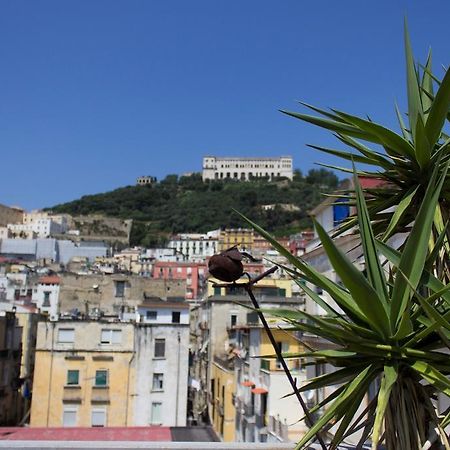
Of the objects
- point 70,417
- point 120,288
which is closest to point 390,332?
point 70,417

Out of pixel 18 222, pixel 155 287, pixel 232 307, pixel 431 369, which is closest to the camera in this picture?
pixel 431 369

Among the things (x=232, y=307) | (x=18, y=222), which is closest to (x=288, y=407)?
(x=232, y=307)

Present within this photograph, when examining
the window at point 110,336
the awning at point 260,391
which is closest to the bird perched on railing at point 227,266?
the awning at point 260,391

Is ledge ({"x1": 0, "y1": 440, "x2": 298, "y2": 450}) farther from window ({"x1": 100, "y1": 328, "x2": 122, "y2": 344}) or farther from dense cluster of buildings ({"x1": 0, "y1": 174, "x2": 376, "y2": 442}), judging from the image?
window ({"x1": 100, "y1": 328, "x2": 122, "y2": 344})

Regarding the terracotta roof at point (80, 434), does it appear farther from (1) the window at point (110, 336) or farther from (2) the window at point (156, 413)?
(1) the window at point (110, 336)

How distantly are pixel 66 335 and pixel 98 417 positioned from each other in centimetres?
443

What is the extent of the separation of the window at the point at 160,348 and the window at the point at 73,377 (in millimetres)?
4118

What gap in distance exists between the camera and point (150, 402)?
97.0 feet

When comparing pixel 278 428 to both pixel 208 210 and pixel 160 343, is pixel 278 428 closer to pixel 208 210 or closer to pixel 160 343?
pixel 160 343

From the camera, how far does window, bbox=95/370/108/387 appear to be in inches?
1145

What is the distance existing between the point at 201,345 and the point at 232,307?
766 cm

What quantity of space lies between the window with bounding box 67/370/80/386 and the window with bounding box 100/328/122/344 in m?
1.96

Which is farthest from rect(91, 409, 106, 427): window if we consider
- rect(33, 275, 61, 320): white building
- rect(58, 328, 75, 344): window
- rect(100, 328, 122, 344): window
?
rect(33, 275, 61, 320): white building

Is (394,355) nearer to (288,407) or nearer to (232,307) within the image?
(288,407)
